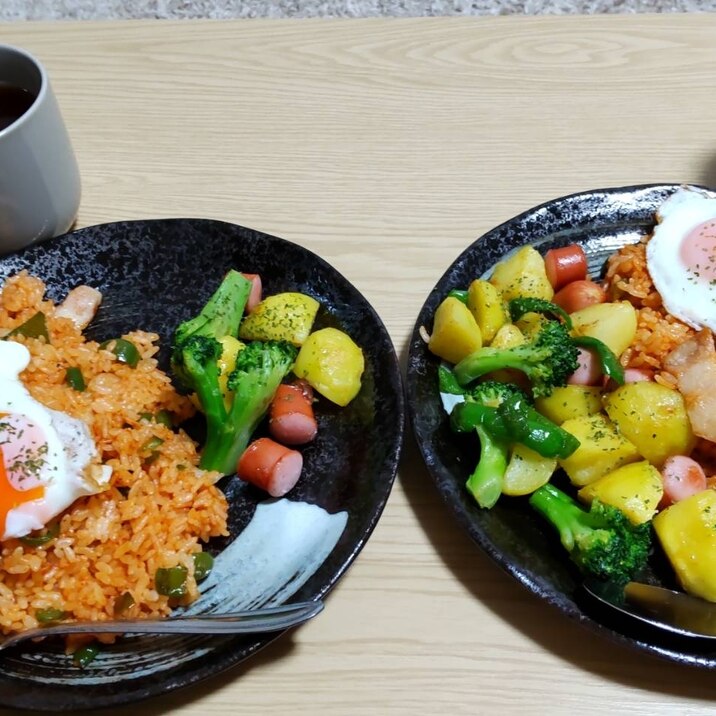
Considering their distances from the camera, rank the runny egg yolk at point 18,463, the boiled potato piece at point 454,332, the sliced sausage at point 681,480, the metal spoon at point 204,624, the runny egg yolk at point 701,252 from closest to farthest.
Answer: the metal spoon at point 204,624 < the runny egg yolk at point 18,463 < the sliced sausage at point 681,480 < the boiled potato piece at point 454,332 < the runny egg yolk at point 701,252

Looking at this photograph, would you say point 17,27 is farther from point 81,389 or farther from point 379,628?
point 379,628

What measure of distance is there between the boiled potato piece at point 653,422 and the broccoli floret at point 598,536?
0.17 meters

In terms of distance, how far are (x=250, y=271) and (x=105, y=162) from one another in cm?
74

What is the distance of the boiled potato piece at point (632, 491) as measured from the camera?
1.45 meters

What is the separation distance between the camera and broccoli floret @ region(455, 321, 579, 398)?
157cm

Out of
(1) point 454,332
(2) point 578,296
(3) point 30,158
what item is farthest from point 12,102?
(2) point 578,296

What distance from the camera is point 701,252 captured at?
1825mm

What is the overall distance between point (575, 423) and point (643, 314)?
390 millimetres

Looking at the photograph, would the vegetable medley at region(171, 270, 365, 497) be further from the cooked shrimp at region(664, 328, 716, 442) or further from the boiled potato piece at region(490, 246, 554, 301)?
the cooked shrimp at region(664, 328, 716, 442)

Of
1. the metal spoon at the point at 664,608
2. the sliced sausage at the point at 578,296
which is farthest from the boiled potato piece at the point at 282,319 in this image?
the metal spoon at the point at 664,608

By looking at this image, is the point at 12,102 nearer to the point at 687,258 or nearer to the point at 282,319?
the point at 282,319

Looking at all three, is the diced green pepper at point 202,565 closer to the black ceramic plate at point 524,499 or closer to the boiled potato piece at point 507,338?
the black ceramic plate at point 524,499

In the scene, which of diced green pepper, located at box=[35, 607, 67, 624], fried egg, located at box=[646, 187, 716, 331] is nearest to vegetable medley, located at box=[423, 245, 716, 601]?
fried egg, located at box=[646, 187, 716, 331]

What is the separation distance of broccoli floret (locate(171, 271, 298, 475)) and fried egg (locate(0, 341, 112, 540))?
219 mm
